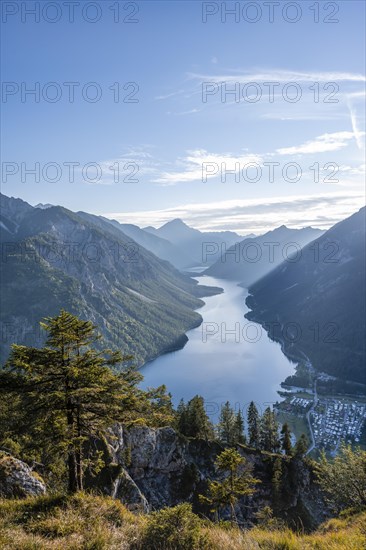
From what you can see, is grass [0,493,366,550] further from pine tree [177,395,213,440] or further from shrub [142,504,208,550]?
pine tree [177,395,213,440]

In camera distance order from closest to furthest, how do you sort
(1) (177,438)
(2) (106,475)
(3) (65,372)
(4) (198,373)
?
(3) (65,372)
(2) (106,475)
(1) (177,438)
(4) (198,373)

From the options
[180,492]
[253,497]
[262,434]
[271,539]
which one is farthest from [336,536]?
[262,434]

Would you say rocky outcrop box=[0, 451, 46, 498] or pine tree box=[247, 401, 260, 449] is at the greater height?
rocky outcrop box=[0, 451, 46, 498]

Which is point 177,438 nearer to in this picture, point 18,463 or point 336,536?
point 18,463

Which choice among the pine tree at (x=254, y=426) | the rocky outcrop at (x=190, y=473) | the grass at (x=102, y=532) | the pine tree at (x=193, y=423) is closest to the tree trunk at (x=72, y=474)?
the grass at (x=102, y=532)

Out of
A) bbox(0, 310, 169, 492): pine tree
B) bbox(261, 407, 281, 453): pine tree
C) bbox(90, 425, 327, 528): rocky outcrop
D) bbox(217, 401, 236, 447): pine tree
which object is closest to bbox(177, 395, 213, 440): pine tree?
bbox(217, 401, 236, 447): pine tree

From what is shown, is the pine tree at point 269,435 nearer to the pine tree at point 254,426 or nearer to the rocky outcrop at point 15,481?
the pine tree at point 254,426

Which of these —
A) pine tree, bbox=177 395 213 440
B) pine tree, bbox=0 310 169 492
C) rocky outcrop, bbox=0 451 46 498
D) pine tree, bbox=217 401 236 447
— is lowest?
pine tree, bbox=217 401 236 447
